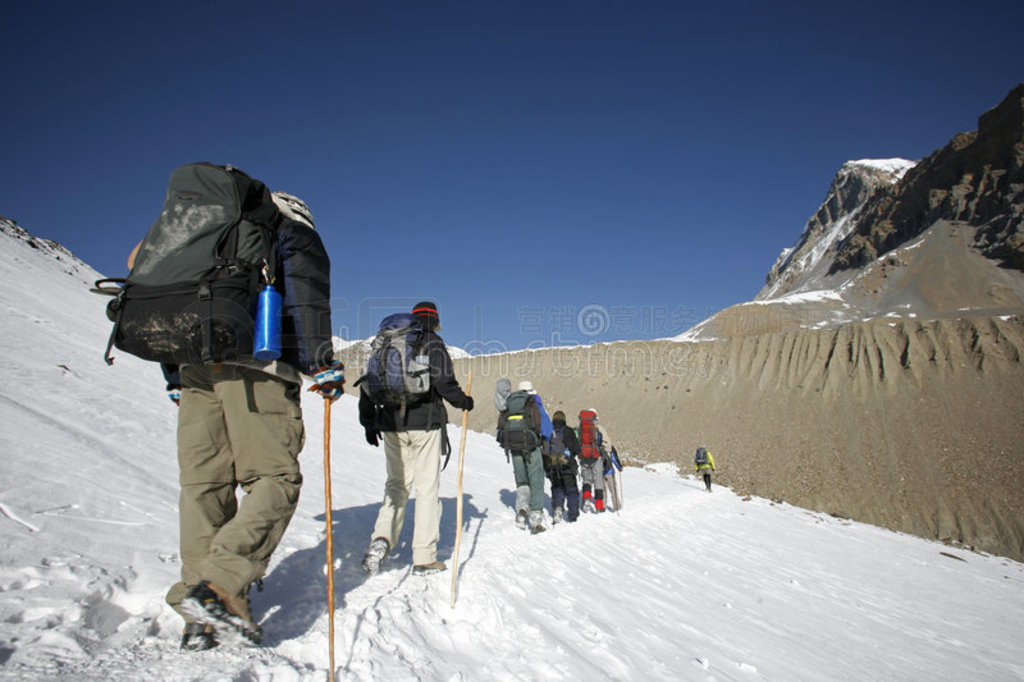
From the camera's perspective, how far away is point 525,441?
6.43 metres

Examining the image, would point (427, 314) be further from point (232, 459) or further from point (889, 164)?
point (889, 164)

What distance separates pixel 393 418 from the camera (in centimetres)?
359

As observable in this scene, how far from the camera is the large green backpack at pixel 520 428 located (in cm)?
645

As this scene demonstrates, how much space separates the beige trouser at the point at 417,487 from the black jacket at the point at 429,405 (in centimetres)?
7

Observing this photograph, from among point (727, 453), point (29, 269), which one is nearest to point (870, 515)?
point (727, 453)

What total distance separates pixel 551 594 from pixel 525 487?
2806 mm

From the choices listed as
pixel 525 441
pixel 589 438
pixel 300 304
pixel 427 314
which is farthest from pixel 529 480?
pixel 300 304

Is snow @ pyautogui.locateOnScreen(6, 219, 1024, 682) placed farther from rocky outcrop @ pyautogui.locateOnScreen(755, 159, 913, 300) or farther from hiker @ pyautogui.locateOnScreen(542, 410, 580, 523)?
rocky outcrop @ pyautogui.locateOnScreen(755, 159, 913, 300)

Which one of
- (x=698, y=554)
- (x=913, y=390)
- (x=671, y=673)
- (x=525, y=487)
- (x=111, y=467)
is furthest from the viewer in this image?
(x=913, y=390)

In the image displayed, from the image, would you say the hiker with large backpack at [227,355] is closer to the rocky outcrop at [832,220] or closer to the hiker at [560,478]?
the hiker at [560,478]

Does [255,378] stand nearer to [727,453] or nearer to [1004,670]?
[1004,670]

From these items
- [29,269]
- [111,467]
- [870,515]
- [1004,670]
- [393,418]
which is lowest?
[870,515]

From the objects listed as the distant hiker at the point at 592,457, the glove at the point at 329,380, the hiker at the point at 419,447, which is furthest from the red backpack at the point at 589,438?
the glove at the point at 329,380

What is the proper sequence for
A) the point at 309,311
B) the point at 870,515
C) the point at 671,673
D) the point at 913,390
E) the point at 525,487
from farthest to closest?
the point at 913,390 → the point at 870,515 → the point at 525,487 → the point at 671,673 → the point at 309,311
